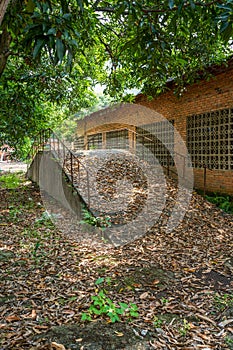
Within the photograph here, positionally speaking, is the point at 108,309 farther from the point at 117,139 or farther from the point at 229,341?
the point at 117,139

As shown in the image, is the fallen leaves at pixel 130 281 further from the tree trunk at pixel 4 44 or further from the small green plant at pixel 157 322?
the tree trunk at pixel 4 44

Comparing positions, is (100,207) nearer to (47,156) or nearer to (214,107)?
(47,156)

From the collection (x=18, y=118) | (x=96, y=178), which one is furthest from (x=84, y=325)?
(x=18, y=118)

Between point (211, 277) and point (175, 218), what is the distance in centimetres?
198

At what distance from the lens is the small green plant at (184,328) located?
Result: 2543 millimetres

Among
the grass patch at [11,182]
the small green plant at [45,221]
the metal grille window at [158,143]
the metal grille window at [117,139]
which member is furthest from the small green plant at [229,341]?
the metal grille window at [117,139]

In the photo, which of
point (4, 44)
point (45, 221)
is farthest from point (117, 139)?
point (4, 44)

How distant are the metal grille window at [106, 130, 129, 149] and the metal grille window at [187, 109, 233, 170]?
4.48 m

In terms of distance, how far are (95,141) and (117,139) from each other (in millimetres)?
3439

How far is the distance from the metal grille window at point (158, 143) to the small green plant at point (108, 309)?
6.65m

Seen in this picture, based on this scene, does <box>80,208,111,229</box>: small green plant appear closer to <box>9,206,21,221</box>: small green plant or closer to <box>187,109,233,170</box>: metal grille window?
<box>9,206,21,221</box>: small green plant

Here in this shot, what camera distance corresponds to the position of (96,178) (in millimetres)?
7133

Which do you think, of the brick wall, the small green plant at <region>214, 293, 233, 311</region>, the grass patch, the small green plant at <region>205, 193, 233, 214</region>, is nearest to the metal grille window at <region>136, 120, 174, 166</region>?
the brick wall

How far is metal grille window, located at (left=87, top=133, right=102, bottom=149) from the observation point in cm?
1642
